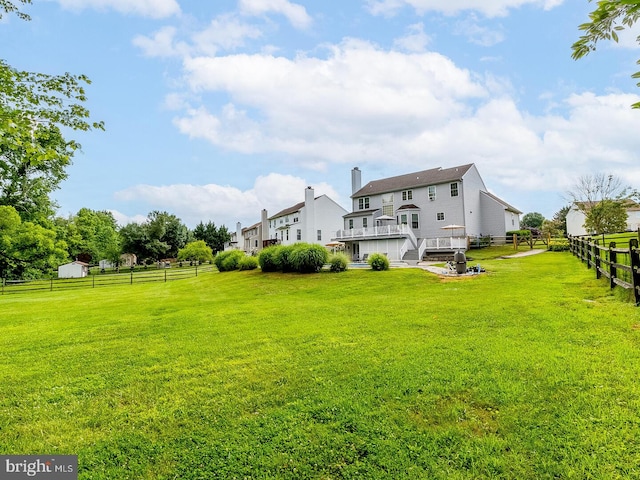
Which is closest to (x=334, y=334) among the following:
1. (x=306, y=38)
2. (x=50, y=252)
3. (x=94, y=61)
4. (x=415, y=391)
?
(x=415, y=391)

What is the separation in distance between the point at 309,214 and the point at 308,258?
21.1 meters

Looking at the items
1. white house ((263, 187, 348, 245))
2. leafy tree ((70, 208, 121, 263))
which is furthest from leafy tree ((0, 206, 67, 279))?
leafy tree ((70, 208, 121, 263))

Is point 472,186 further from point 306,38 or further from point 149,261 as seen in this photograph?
point 149,261

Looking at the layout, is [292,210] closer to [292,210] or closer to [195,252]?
[292,210]

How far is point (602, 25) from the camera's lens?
1.83m

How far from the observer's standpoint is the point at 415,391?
4273 mm

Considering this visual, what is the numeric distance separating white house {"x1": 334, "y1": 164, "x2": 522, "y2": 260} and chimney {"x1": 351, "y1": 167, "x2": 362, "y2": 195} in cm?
270

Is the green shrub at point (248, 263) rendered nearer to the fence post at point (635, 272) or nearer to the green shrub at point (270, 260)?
the green shrub at point (270, 260)

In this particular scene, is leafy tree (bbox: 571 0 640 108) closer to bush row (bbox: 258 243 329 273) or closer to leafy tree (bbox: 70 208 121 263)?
bush row (bbox: 258 243 329 273)

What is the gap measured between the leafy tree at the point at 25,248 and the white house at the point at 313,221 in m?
23.0

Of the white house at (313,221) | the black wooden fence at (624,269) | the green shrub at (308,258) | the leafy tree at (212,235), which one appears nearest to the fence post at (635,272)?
the black wooden fence at (624,269)

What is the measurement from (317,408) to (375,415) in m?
0.69

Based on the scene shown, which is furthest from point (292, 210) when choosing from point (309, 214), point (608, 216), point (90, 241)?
point (90, 241)

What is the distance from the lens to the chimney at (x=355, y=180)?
41438 mm
